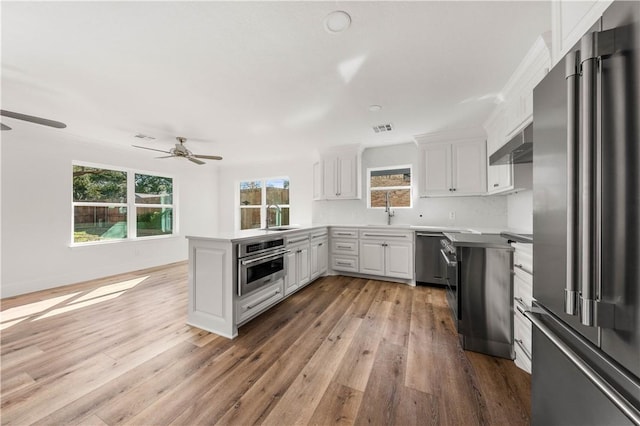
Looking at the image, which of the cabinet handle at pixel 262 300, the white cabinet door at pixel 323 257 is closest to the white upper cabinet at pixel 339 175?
the white cabinet door at pixel 323 257

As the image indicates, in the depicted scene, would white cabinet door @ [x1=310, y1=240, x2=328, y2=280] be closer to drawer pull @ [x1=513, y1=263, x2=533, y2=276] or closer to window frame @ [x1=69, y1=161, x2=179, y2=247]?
drawer pull @ [x1=513, y1=263, x2=533, y2=276]

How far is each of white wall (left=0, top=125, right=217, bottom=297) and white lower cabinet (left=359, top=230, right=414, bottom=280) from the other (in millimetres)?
4579

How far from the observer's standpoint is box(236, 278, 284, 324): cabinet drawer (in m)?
2.43

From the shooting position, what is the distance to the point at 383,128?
372 centimetres

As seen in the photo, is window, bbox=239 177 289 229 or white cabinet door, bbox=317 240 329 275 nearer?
white cabinet door, bbox=317 240 329 275

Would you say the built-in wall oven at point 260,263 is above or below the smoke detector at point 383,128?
below

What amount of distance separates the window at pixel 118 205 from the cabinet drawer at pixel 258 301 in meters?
3.88

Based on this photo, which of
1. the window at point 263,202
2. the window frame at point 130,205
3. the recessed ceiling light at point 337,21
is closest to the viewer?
the recessed ceiling light at point 337,21

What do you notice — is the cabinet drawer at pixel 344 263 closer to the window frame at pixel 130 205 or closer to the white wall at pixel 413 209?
the white wall at pixel 413 209

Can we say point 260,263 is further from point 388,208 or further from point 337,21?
point 388,208

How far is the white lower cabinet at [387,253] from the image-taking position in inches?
154

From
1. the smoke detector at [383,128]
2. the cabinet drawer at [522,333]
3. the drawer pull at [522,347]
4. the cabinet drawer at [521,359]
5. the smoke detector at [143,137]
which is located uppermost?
the smoke detector at [383,128]

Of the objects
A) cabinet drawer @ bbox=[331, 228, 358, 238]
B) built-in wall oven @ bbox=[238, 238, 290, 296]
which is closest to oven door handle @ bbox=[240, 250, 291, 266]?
built-in wall oven @ bbox=[238, 238, 290, 296]

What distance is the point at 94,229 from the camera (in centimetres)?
446
